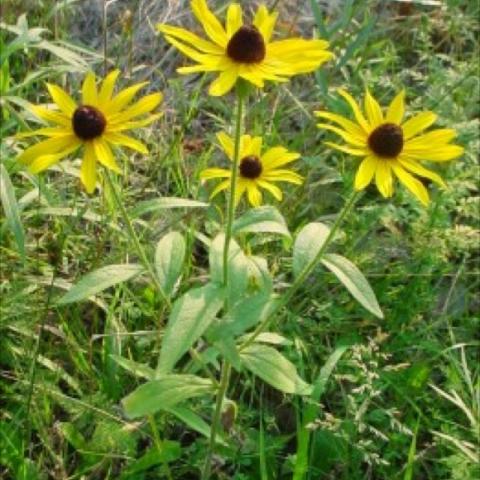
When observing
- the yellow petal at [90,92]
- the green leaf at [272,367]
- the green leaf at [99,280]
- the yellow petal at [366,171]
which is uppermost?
the yellow petal at [90,92]

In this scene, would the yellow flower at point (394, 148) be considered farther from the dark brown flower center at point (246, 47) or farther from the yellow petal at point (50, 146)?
the yellow petal at point (50, 146)

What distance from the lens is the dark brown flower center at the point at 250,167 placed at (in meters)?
1.52

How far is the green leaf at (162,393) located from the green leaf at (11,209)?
1.34ft

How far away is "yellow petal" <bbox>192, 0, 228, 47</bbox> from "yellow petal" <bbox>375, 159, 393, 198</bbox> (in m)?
0.29

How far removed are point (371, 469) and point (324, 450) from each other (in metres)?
0.10

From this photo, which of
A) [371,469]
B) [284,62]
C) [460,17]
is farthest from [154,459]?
[460,17]

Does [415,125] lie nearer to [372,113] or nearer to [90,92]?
[372,113]

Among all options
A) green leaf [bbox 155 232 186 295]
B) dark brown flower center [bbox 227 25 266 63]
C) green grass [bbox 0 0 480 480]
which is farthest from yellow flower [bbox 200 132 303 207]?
dark brown flower center [bbox 227 25 266 63]

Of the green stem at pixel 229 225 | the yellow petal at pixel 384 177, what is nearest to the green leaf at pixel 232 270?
the green stem at pixel 229 225

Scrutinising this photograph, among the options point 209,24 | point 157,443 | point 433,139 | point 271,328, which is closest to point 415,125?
point 433,139

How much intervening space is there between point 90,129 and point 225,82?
0.71ft

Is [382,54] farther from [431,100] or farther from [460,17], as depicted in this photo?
[431,100]

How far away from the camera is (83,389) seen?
167cm

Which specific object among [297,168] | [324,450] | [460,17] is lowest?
[324,450]
